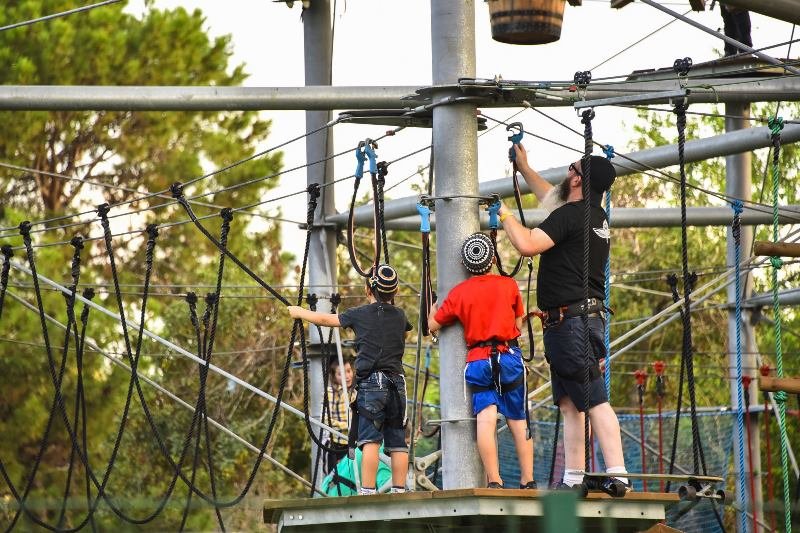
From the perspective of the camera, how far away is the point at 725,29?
12195mm

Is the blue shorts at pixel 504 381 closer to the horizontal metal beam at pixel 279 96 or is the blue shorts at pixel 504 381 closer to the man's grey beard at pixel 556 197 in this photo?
the man's grey beard at pixel 556 197

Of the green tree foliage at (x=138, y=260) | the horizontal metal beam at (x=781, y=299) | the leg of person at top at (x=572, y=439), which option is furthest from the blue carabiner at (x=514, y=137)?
the green tree foliage at (x=138, y=260)

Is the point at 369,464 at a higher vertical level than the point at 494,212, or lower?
lower

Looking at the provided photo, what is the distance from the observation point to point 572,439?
23.0 feet

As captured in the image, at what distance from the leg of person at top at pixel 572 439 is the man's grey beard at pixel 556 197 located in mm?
857

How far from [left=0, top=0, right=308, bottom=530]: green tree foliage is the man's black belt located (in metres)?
10.8

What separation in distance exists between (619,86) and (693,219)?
3643 mm

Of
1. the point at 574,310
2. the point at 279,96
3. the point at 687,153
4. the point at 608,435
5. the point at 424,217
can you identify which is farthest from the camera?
the point at 687,153

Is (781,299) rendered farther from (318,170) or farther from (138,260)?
(138,260)

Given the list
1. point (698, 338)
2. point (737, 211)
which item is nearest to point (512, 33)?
point (737, 211)

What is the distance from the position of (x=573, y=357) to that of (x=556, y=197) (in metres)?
0.77

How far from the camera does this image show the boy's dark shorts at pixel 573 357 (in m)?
6.86

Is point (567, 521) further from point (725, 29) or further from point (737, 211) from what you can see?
point (725, 29)

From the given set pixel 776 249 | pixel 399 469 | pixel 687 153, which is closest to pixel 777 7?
pixel 776 249
